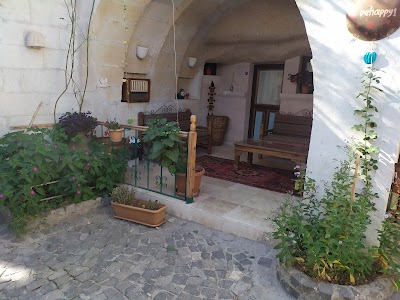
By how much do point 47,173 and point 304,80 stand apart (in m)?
4.77

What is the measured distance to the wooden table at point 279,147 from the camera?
442 centimetres

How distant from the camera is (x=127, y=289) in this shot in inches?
98.3

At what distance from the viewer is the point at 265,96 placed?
699 centimetres

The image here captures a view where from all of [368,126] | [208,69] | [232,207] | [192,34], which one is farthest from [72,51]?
[368,126]

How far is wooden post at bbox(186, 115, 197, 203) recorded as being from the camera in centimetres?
362

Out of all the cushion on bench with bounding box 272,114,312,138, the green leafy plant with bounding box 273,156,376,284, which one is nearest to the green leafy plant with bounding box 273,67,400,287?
the green leafy plant with bounding box 273,156,376,284

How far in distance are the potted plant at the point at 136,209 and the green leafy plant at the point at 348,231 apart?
4.79ft

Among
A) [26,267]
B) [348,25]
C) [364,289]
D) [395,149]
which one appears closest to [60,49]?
[26,267]

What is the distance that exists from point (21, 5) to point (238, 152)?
11.6 ft

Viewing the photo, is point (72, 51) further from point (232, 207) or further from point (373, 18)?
point (373, 18)

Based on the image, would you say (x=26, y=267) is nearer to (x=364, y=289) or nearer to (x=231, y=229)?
(x=231, y=229)

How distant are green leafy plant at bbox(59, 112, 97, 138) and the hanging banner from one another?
336cm

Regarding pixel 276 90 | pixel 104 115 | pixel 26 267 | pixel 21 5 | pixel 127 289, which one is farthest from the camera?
pixel 276 90

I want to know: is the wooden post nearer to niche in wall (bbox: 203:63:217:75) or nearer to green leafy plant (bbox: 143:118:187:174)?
green leafy plant (bbox: 143:118:187:174)
